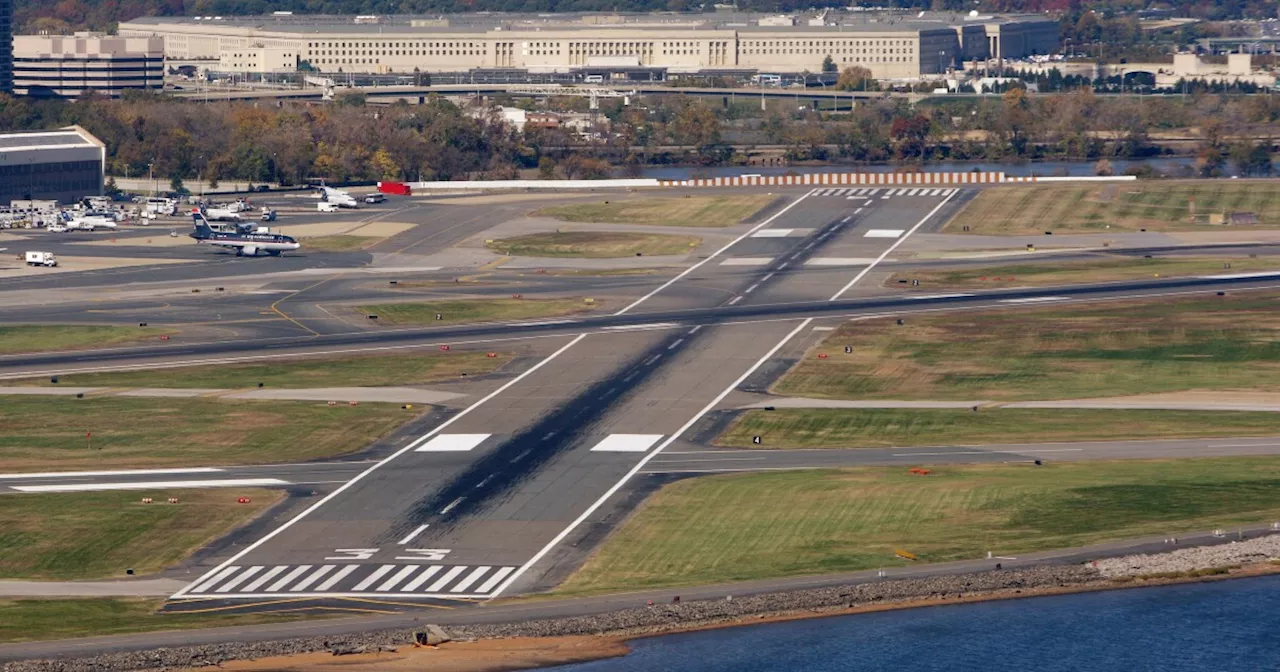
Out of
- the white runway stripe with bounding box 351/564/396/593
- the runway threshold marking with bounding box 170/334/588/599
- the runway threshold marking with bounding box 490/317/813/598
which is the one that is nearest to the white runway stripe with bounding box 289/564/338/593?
the white runway stripe with bounding box 351/564/396/593

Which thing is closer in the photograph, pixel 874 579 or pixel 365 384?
pixel 874 579

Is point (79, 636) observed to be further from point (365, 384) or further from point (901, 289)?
point (901, 289)

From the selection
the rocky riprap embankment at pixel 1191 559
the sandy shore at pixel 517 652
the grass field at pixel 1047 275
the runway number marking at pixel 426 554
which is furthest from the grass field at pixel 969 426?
the grass field at pixel 1047 275

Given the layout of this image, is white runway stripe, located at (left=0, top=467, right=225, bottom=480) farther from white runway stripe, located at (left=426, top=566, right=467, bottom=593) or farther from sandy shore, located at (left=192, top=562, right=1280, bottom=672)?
sandy shore, located at (left=192, top=562, right=1280, bottom=672)

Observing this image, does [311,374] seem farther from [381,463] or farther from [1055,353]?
[1055,353]

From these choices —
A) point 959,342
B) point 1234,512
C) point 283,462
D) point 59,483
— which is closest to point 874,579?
point 1234,512
